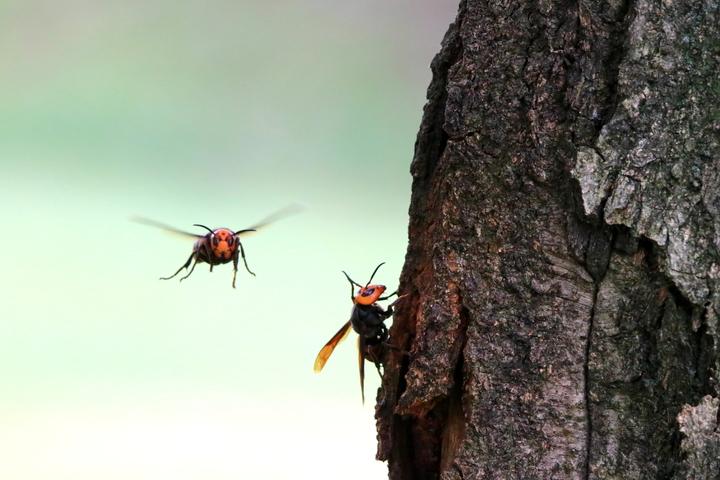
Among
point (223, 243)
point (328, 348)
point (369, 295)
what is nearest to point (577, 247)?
point (369, 295)

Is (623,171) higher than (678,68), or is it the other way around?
(678,68)

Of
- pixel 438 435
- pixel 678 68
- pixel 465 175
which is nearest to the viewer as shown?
pixel 678 68

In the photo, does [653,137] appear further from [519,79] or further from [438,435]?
[438,435]

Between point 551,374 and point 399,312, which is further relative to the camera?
point 399,312

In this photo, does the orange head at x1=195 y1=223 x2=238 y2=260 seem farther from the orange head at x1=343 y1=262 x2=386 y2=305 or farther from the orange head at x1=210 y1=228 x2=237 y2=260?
the orange head at x1=343 y1=262 x2=386 y2=305

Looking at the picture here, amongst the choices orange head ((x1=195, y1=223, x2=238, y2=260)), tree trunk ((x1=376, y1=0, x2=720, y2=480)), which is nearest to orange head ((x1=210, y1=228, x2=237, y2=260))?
orange head ((x1=195, y1=223, x2=238, y2=260))

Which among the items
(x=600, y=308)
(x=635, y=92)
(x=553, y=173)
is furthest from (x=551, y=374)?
(x=635, y=92)
